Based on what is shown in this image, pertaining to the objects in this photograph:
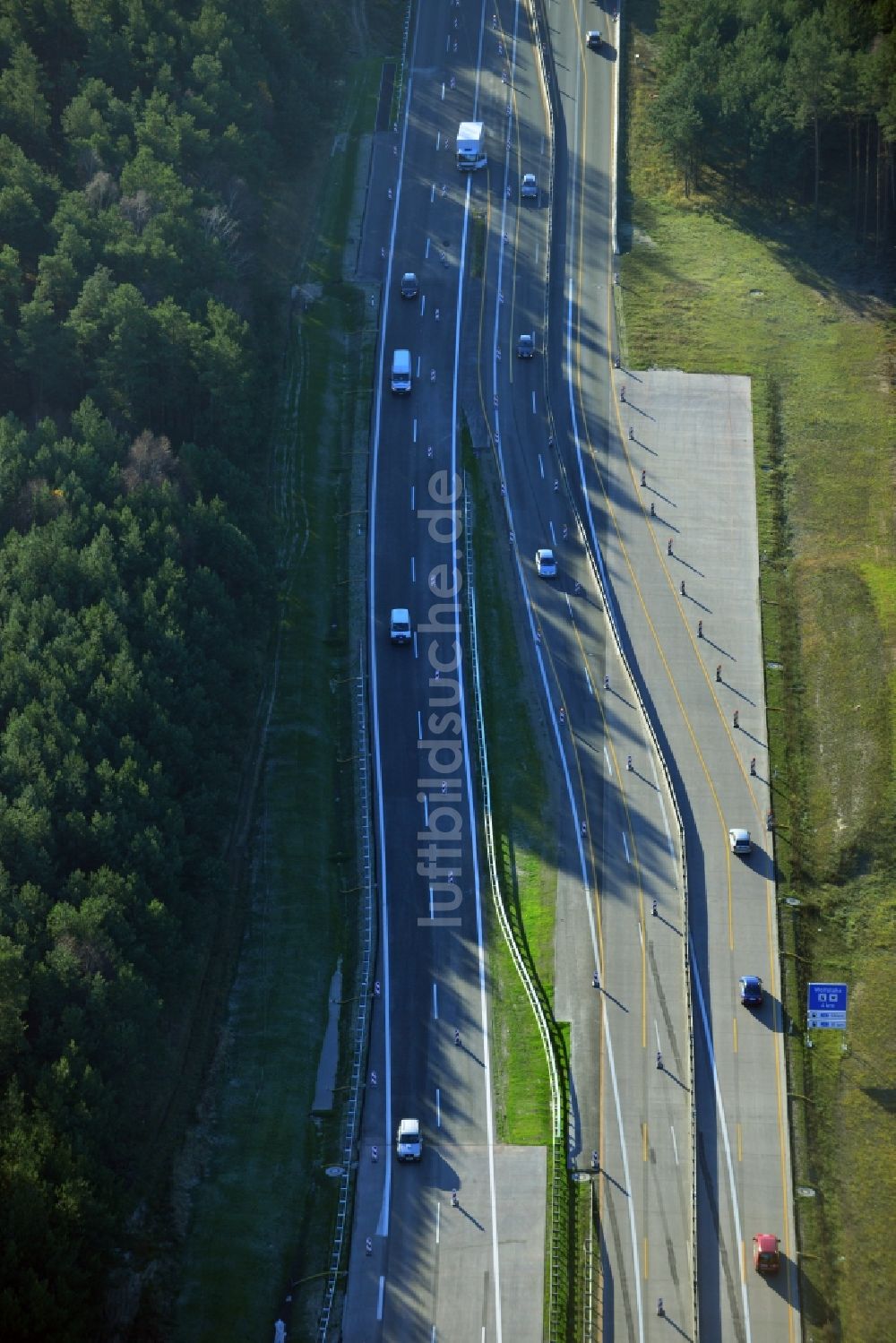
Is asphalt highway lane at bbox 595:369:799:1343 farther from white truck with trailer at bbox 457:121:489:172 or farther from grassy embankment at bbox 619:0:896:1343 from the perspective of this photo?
white truck with trailer at bbox 457:121:489:172

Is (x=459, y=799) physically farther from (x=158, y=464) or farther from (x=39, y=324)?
(x=39, y=324)

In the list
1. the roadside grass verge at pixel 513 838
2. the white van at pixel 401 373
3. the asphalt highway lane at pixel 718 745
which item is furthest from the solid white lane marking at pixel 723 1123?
the white van at pixel 401 373

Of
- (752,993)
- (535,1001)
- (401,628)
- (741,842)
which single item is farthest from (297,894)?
(752,993)

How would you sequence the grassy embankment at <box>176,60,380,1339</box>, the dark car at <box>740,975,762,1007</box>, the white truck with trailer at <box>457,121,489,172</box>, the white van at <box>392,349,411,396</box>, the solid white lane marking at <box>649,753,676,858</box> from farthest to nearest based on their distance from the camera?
the white truck with trailer at <box>457,121,489,172</box>, the white van at <box>392,349,411,396</box>, the solid white lane marking at <box>649,753,676,858</box>, the dark car at <box>740,975,762,1007</box>, the grassy embankment at <box>176,60,380,1339</box>

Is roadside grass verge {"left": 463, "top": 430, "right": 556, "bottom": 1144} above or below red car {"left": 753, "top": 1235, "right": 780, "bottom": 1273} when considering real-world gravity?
above

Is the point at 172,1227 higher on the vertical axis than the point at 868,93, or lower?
lower

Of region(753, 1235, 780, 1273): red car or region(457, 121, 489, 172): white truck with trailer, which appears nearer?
region(753, 1235, 780, 1273): red car

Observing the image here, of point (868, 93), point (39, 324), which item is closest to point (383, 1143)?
point (39, 324)

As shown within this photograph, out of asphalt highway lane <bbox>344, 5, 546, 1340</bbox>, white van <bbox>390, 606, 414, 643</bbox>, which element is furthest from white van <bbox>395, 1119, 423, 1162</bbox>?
white van <bbox>390, 606, 414, 643</bbox>

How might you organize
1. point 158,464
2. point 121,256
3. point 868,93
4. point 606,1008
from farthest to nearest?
point 868,93 < point 121,256 < point 158,464 < point 606,1008
